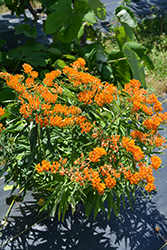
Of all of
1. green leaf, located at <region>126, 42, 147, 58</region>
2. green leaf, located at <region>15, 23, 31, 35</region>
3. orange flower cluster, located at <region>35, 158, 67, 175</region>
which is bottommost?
orange flower cluster, located at <region>35, 158, 67, 175</region>

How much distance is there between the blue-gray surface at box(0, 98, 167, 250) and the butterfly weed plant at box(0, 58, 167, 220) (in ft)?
0.71

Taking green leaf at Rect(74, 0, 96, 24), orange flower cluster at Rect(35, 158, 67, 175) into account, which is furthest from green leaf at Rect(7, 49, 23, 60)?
orange flower cluster at Rect(35, 158, 67, 175)

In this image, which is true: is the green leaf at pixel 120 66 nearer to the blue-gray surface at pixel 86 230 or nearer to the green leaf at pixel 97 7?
the green leaf at pixel 97 7

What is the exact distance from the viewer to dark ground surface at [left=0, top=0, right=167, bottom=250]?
1.35 metres

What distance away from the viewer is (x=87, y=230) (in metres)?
1.42

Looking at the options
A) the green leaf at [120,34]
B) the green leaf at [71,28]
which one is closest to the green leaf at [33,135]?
the green leaf at [71,28]

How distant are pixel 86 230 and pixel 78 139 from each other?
633 millimetres

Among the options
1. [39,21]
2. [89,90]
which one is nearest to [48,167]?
[89,90]

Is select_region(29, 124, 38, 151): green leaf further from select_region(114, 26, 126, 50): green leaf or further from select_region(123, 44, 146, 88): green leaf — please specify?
select_region(114, 26, 126, 50): green leaf

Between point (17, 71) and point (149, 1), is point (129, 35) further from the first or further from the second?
point (149, 1)

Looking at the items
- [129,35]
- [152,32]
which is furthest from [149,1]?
[129,35]

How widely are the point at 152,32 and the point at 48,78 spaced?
383 centimetres

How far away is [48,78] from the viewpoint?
3.83ft

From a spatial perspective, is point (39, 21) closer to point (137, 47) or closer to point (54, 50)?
point (54, 50)
